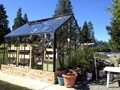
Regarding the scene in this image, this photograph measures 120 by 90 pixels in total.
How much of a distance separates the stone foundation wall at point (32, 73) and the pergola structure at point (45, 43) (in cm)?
28

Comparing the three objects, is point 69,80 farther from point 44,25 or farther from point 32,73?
point 44,25

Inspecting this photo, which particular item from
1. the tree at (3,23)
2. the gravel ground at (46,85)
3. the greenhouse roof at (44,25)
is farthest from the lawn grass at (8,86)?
the tree at (3,23)

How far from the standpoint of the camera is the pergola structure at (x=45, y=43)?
12.2 meters

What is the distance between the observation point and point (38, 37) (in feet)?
44.4

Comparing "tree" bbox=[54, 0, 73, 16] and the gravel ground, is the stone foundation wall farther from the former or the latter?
"tree" bbox=[54, 0, 73, 16]

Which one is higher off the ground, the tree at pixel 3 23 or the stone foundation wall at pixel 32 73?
the tree at pixel 3 23

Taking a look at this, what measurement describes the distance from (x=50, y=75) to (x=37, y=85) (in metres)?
0.84

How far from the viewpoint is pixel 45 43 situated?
1304cm

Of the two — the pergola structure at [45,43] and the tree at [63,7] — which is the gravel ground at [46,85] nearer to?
the pergola structure at [45,43]

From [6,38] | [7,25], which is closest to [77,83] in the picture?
[6,38]

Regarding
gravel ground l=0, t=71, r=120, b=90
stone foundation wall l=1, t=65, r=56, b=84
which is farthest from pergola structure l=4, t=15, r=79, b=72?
gravel ground l=0, t=71, r=120, b=90

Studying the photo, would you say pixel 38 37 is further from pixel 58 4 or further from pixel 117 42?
pixel 58 4

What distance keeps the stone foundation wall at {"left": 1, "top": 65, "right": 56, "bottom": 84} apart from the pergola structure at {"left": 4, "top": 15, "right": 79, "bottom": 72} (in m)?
0.28

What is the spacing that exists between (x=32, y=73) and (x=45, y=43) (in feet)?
6.00
